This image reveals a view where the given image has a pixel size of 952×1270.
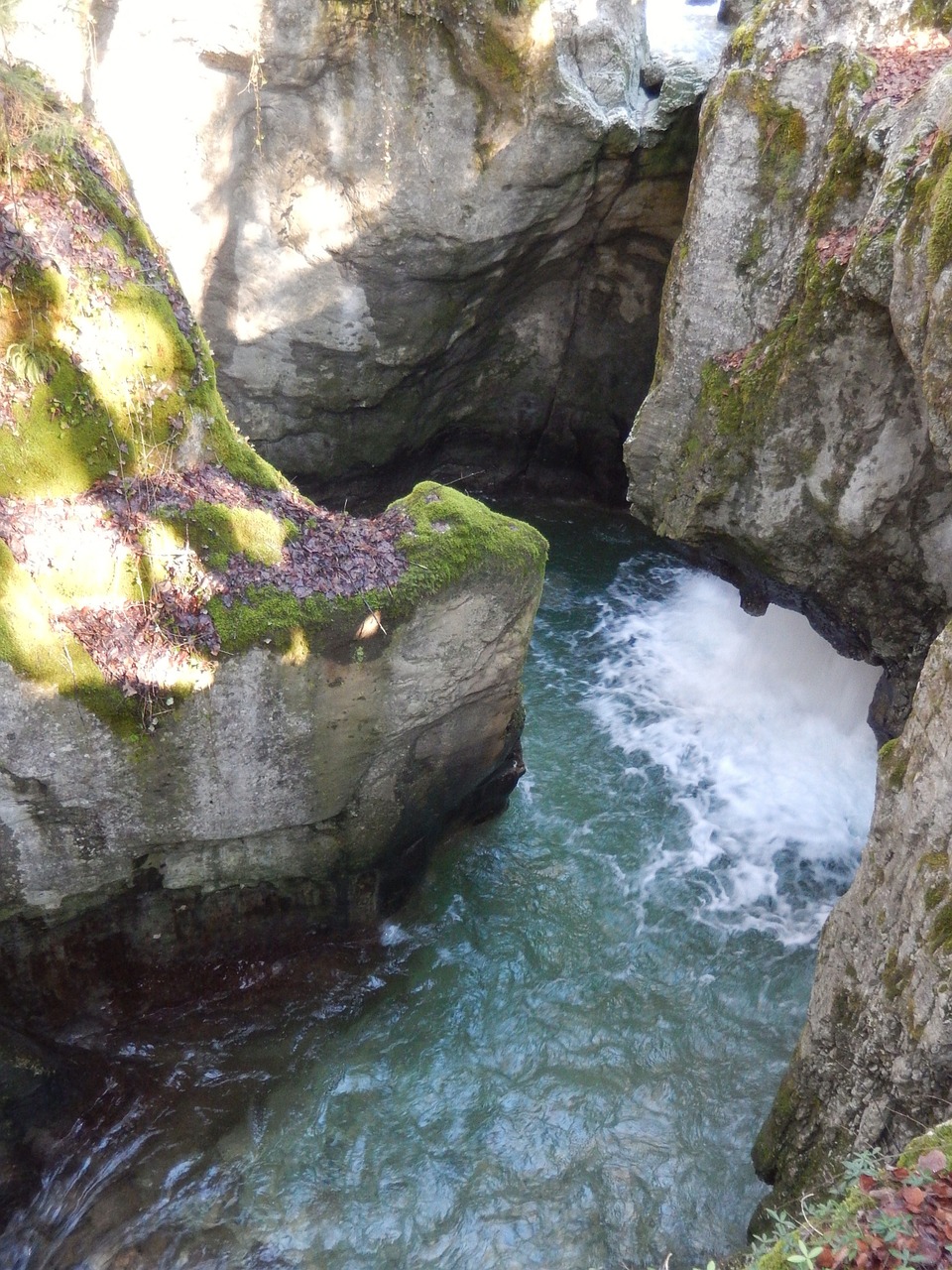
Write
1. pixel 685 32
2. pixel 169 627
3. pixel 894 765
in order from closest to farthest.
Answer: pixel 894 765 → pixel 169 627 → pixel 685 32

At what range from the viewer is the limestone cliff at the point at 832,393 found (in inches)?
214

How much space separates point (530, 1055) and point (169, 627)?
4.33m

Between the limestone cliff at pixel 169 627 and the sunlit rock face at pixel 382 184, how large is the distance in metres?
3.91

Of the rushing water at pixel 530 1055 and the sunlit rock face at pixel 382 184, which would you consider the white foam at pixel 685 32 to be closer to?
the sunlit rock face at pixel 382 184

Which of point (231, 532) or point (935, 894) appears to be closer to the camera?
point (935, 894)

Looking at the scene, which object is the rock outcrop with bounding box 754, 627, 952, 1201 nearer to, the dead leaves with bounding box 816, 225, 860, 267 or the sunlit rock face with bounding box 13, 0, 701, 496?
the dead leaves with bounding box 816, 225, 860, 267

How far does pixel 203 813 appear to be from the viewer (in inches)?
261

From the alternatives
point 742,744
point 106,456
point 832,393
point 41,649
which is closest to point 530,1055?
point 41,649

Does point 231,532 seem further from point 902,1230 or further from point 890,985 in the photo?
point 902,1230

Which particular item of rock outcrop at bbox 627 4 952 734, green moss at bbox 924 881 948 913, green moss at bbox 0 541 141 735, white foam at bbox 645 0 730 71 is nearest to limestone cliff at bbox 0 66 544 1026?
green moss at bbox 0 541 141 735

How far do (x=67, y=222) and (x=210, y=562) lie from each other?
7.44 ft

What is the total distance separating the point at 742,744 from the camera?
1104 centimetres

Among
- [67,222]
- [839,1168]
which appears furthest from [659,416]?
[839,1168]

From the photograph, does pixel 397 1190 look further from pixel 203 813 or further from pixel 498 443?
pixel 498 443
